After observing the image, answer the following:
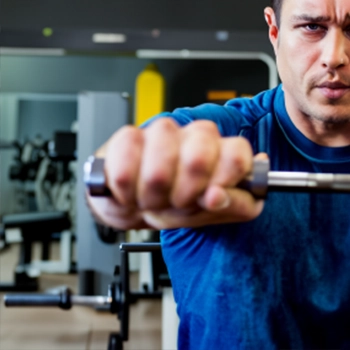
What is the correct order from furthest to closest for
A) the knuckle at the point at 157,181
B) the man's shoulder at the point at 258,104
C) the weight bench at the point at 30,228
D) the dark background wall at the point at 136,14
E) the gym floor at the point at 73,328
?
the weight bench at the point at 30,228 < the dark background wall at the point at 136,14 < the gym floor at the point at 73,328 < the man's shoulder at the point at 258,104 < the knuckle at the point at 157,181

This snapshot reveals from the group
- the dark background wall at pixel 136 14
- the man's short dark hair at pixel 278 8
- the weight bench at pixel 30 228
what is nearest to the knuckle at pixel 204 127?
the man's short dark hair at pixel 278 8

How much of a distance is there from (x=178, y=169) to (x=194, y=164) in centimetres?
2

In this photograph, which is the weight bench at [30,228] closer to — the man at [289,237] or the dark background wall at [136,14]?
the dark background wall at [136,14]

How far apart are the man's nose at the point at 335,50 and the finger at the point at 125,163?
0.58 metres

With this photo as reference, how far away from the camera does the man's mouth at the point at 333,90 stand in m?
0.95

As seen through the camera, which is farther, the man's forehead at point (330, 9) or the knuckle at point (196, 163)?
the man's forehead at point (330, 9)

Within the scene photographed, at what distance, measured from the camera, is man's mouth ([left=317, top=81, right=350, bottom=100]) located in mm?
949

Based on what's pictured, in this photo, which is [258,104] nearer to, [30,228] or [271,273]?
[271,273]

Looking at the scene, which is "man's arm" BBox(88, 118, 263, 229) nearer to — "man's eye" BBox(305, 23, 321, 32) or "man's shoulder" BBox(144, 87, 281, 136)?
"man's shoulder" BBox(144, 87, 281, 136)

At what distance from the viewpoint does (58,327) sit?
9.55 ft

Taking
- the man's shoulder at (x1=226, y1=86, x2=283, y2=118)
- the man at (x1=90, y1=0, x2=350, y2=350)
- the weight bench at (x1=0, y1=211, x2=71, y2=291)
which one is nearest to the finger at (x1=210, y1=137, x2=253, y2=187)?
the man at (x1=90, y1=0, x2=350, y2=350)

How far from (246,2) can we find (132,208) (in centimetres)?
303

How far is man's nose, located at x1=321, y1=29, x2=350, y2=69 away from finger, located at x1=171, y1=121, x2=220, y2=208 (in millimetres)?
552

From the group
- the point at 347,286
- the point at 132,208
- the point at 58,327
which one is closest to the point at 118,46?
the point at 58,327
